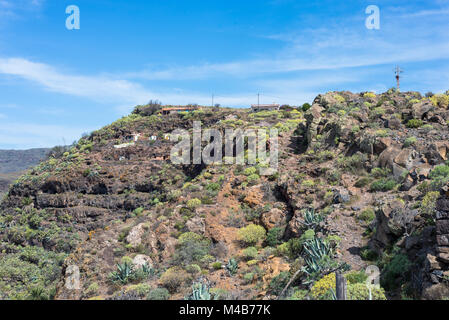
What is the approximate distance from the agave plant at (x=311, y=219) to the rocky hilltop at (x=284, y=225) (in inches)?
3.7

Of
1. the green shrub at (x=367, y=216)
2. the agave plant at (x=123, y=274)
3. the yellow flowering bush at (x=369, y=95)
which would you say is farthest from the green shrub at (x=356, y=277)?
the yellow flowering bush at (x=369, y=95)

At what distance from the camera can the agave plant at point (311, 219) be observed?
44.8 ft

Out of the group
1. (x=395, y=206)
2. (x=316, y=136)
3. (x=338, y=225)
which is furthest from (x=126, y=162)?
(x=395, y=206)

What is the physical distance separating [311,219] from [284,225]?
231 centimetres

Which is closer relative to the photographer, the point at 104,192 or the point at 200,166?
the point at 200,166

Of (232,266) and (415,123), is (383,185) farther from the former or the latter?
(232,266)

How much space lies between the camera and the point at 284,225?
52.0 feet

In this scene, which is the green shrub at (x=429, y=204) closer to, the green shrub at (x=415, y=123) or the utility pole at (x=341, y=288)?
the utility pole at (x=341, y=288)

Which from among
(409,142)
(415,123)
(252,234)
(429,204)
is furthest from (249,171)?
(429,204)

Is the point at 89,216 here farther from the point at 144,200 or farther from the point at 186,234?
the point at 186,234

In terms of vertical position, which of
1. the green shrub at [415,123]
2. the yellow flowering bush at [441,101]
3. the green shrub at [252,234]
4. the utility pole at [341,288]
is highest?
the yellow flowering bush at [441,101]

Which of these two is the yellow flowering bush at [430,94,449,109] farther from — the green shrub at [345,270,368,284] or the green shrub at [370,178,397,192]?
the green shrub at [345,270,368,284]

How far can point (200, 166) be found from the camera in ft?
92.9

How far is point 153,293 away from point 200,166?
17.3 meters
